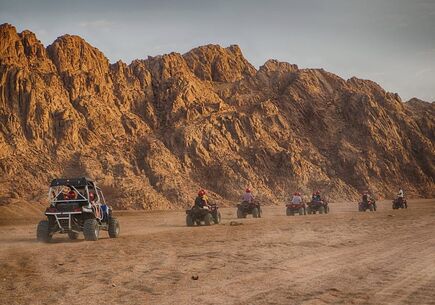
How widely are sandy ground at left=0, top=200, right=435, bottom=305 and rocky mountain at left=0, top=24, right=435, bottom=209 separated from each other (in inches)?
1270

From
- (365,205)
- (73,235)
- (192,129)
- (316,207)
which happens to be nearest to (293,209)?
(316,207)

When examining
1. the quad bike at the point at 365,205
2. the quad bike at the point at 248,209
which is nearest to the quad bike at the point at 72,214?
the quad bike at the point at 248,209

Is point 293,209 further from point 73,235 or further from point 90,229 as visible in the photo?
point 90,229

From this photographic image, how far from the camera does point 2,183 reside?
153 ft

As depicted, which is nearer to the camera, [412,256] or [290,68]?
[412,256]

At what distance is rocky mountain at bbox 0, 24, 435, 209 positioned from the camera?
52.7 metres

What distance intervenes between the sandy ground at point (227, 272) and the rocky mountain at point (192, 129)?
3225cm

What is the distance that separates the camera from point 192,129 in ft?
203

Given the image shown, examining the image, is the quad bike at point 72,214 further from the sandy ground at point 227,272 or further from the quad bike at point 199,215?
Answer: the quad bike at point 199,215

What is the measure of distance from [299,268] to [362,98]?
7040 centimetres

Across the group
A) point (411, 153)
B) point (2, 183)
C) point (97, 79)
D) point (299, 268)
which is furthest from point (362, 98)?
point (299, 268)

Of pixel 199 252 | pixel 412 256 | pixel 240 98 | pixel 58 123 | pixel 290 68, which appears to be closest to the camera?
pixel 412 256

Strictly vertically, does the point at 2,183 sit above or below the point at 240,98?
below

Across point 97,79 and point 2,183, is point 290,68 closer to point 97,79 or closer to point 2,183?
point 97,79
